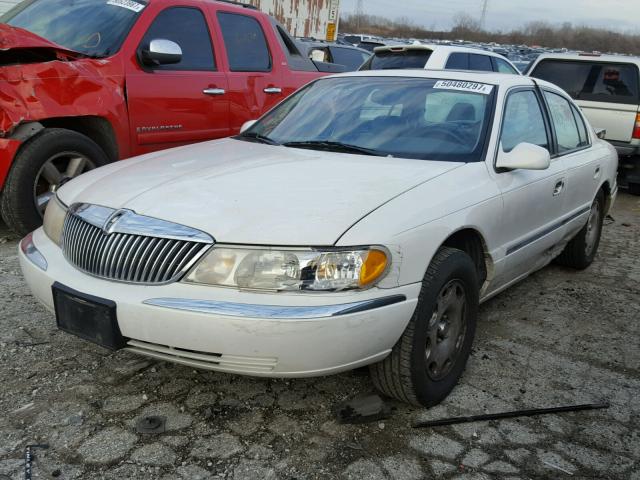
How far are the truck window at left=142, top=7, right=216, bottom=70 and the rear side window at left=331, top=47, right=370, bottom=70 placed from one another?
7.39 metres

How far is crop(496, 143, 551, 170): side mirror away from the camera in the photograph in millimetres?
3246

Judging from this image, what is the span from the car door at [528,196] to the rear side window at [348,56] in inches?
361

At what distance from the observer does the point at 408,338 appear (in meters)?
2.61

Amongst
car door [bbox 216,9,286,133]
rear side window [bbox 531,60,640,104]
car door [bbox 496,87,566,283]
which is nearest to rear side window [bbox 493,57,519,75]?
rear side window [bbox 531,60,640,104]

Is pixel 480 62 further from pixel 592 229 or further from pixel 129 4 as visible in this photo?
pixel 129 4

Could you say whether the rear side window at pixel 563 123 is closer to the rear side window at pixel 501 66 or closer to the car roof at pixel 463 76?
the car roof at pixel 463 76

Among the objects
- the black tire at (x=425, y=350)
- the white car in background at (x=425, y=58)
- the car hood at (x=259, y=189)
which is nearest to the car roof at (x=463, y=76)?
the car hood at (x=259, y=189)

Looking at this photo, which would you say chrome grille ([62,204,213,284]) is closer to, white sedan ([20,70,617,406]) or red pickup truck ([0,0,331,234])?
white sedan ([20,70,617,406])

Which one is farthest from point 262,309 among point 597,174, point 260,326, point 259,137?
point 597,174

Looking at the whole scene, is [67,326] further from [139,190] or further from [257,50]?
[257,50]

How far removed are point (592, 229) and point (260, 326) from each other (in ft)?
12.1

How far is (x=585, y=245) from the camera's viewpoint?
496 centimetres

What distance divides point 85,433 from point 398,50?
718cm

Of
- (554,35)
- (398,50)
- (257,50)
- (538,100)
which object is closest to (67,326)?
(538,100)
